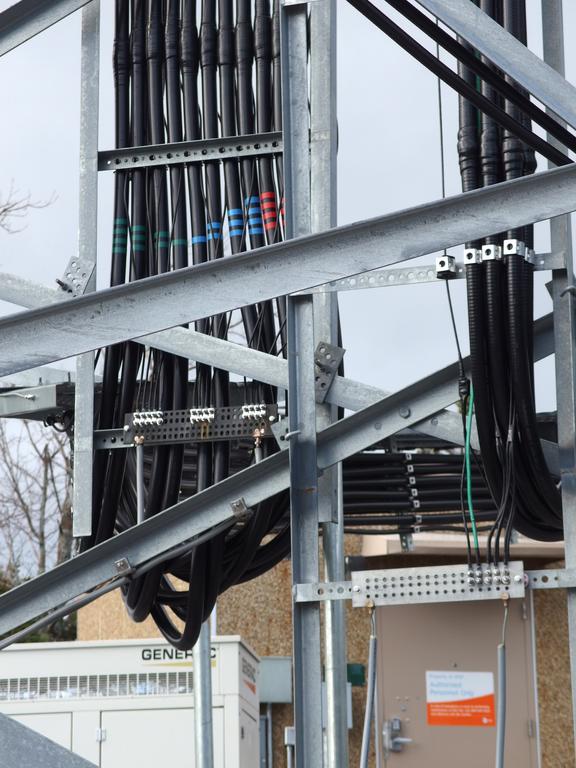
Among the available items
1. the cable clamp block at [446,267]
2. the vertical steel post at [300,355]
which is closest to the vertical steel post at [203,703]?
the vertical steel post at [300,355]

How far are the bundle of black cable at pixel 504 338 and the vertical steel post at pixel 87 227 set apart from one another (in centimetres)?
161

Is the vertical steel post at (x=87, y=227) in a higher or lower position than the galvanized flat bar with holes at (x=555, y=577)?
higher

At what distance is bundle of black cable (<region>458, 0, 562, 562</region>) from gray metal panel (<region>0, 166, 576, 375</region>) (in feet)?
2.79

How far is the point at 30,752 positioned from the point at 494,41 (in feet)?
8.28

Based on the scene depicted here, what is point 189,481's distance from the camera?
5.98m

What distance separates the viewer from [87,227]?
16.6 ft

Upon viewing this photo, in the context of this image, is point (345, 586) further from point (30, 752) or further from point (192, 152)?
point (192, 152)

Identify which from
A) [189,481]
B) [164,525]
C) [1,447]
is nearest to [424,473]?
[189,481]

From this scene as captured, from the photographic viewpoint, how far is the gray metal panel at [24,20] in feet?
15.2

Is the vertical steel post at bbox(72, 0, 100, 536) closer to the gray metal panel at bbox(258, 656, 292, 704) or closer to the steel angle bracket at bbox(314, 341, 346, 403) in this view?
the steel angle bracket at bbox(314, 341, 346, 403)

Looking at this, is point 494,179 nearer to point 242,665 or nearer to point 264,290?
point 264,290

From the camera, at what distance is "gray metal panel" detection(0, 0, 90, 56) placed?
4.62 m

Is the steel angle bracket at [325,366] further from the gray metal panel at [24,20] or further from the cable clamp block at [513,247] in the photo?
the gray metal panel at [24,20]

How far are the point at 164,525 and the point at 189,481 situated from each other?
4.57 ft
